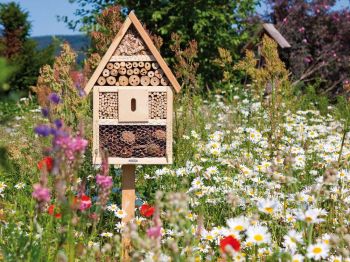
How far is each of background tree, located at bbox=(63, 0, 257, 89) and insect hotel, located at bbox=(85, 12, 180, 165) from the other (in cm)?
924

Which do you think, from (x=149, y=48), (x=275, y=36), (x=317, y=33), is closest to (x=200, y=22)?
(x=275, y=36)

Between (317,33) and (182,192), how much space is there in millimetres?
14704

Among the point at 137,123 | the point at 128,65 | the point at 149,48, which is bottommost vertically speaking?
the point at 137,123

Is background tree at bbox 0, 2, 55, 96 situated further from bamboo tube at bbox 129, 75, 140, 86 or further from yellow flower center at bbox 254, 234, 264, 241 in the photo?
yellow flower center at bbox 254, 234, 264, 241

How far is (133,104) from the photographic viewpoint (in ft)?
12.4

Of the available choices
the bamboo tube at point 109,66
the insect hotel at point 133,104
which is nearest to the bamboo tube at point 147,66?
the insect hotel at point 133,104

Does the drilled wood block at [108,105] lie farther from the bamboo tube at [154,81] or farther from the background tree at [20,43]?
the background tree at [20,43]

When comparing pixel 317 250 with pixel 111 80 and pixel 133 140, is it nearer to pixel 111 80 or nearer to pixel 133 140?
pixel 133 140

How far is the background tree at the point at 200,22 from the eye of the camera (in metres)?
13.3

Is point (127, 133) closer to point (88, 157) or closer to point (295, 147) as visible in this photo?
point (88, 157)

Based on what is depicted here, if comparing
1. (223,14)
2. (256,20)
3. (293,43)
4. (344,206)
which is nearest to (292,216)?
(344,206)

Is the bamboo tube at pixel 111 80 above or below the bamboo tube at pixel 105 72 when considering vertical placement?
below

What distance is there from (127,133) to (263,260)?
1.29 metres

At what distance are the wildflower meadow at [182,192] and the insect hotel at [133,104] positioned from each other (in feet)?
0.75
